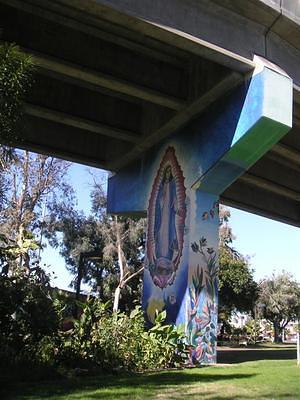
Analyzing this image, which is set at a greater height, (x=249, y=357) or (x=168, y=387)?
(x=168, y=387)

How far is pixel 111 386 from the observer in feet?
30.4

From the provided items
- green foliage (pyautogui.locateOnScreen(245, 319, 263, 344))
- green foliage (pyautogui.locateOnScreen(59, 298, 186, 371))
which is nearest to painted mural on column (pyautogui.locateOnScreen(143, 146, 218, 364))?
green foliage (pyautogui.locateOnScreen(59, 298, 186, 371))

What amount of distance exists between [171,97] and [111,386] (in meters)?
9.67

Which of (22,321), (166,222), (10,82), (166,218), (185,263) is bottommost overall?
(22,321)

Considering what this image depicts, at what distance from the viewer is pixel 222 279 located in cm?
4025

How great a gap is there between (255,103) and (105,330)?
6.94 m

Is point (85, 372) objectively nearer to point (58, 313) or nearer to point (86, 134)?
point (58, 313)

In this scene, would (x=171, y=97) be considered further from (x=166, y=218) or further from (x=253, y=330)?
(x=253, y=330)

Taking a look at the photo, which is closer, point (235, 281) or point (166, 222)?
point (166, 222)

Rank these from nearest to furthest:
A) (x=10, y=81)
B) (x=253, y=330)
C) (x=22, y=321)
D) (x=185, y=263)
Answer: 1. (x=10, y=81)
2. (x=22, y=321)
3. (x=185, y=263)
4. (x=253, y=330)

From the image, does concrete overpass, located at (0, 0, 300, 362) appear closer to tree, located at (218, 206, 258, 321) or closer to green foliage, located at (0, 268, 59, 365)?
green foliage, located at (0, 268, 59, 365)

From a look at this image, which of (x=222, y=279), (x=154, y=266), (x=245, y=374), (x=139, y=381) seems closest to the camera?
(x=139, y=381)

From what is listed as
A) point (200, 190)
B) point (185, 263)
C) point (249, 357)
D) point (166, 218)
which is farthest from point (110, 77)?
point (249, 357)

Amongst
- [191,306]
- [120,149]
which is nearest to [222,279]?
[120,149]
